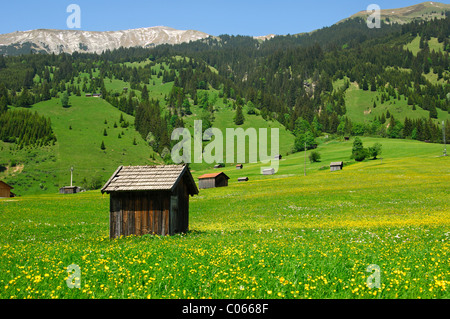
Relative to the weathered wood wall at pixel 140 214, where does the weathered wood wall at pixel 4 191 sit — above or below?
below

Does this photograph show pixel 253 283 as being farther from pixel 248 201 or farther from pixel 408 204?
pixel 248 201

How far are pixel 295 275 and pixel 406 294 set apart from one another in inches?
118

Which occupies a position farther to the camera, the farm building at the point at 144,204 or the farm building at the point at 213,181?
the farm building at the point at 213,181

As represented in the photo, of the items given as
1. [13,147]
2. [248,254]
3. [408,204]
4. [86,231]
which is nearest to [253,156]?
[13,147]

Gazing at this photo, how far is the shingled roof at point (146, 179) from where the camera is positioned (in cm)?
2367

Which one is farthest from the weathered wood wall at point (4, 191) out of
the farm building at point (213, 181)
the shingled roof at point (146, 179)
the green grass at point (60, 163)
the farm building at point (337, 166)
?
the shingled roof at point (146, 179)

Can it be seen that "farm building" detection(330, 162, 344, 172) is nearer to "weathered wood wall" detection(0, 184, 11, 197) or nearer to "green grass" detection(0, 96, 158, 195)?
"green grass" detection(0, 96, 158, 195)

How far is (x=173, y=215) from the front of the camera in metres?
24.3

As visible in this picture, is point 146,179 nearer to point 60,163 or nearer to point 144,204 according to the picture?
point 144,204

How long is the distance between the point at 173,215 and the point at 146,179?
3.14 meters

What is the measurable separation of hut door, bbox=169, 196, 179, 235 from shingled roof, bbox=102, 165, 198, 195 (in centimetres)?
125

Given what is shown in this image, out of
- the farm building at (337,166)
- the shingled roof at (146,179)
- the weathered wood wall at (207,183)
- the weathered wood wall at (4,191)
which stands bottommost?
the weathered wood wall at (4,191)

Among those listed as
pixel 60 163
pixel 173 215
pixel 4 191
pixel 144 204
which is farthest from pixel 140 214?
pixel 60 163

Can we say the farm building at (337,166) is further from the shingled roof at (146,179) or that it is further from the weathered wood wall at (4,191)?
the weathered wood wall at (4,191)
